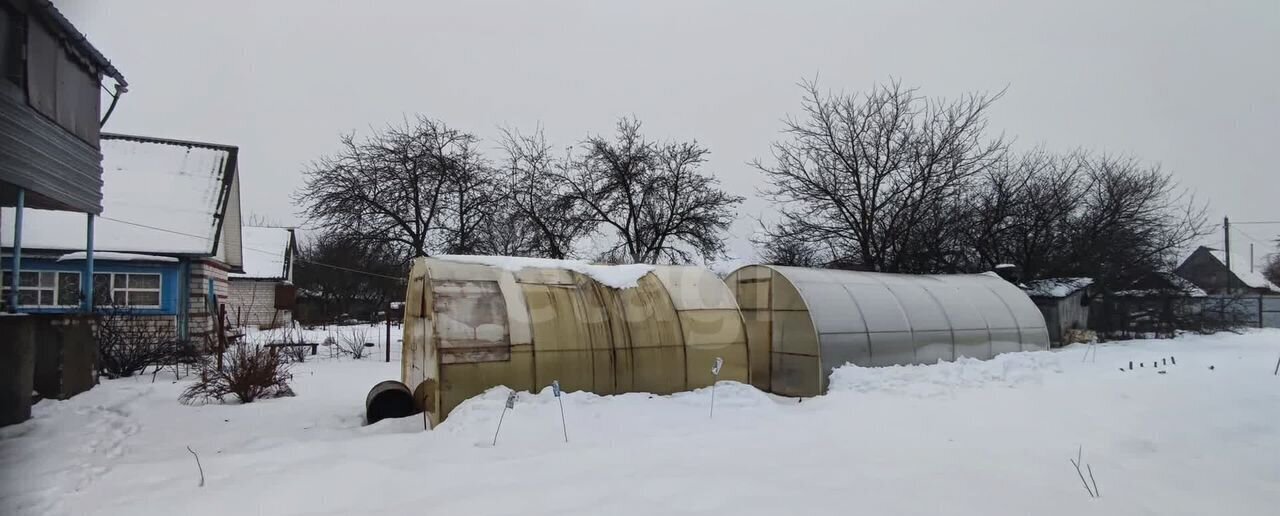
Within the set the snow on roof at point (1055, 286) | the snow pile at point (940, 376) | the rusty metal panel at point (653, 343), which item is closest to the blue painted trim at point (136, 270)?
the rusty metal panel at point (653, 343)

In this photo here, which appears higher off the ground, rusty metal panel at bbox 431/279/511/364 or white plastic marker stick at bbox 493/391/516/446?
rusty metal panel at bbox 431/279/511/364

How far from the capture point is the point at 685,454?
5.95 meters

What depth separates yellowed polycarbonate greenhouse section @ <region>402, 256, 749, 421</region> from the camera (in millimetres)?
7855

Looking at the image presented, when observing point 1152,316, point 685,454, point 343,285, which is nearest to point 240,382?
point 685,454

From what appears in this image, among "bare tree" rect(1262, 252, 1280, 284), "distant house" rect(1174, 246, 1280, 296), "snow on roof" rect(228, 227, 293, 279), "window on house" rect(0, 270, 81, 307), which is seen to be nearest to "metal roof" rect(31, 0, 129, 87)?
"window on house" rect(0, 270, 81, 307)

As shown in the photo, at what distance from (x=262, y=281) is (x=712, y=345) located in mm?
28373

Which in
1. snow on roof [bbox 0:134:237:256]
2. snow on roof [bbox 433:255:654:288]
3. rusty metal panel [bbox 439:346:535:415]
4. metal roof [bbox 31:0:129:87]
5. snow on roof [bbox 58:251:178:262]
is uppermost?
metal roof [bbox 31:0:129:87]

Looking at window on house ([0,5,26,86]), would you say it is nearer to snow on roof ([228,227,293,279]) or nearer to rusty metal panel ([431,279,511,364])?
rusty metal panel ([431,279,511,364])

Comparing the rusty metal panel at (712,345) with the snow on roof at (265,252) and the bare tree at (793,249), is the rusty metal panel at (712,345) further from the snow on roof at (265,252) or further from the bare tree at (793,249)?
the snow on roof at (265,252)

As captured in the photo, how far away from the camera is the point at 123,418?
7809mm

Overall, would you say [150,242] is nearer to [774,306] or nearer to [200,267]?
[200,267]

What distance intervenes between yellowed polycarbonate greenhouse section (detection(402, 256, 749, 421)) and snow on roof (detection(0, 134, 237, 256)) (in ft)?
35.9

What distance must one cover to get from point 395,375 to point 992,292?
13080 mm

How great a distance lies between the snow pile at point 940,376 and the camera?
9805 mm
